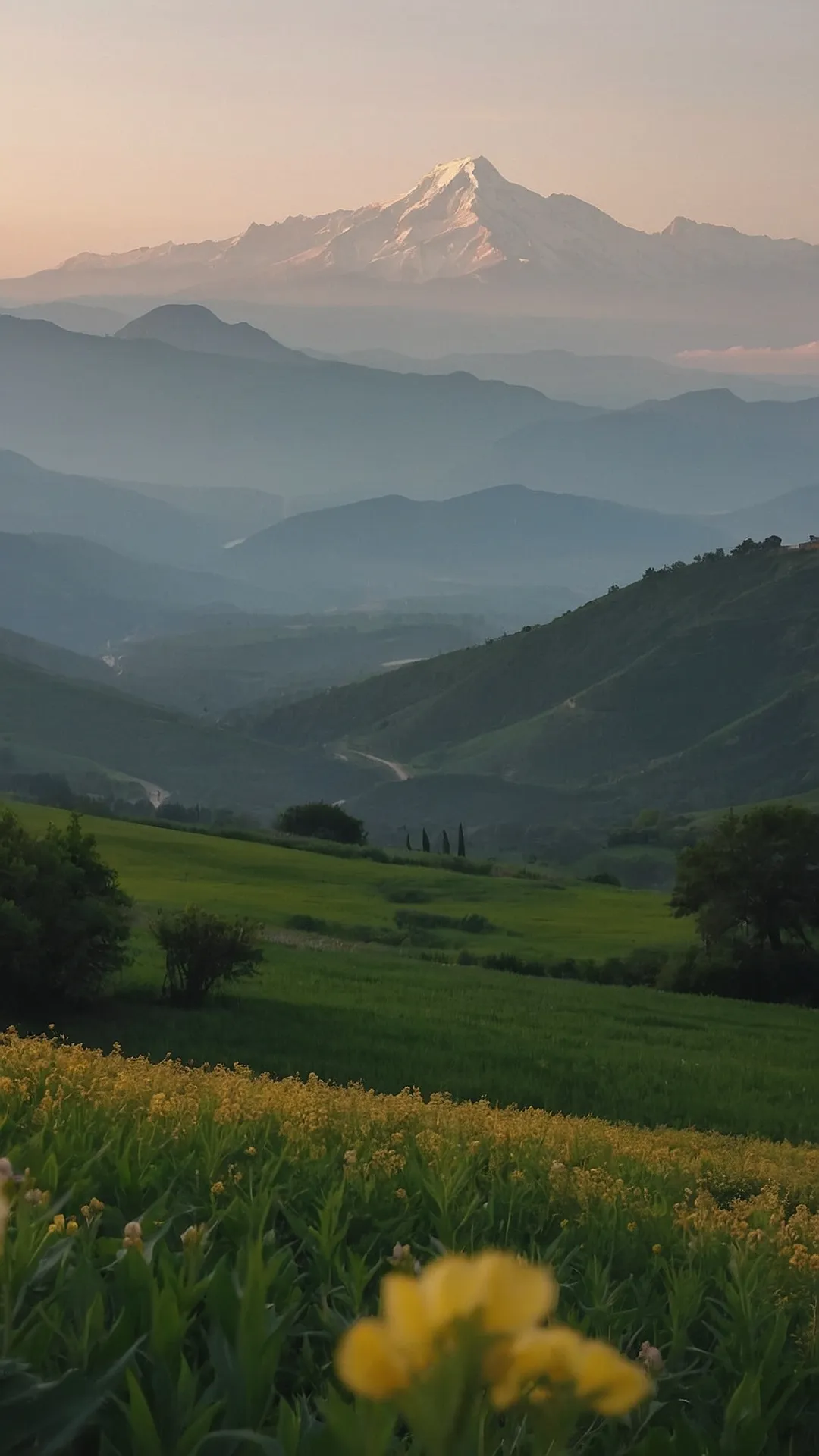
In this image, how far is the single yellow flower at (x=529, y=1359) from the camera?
Result: 59.1 inches

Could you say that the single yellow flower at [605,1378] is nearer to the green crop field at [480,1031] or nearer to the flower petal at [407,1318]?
the flower petal at [407,1318]

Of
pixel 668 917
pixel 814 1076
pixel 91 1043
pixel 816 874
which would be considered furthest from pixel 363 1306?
pixel 668 917

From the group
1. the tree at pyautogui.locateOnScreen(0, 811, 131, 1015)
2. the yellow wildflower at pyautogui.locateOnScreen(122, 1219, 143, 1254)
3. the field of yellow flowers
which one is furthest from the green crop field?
the yellow wildflower at pyautogui.locateOnScreen(122, 1219, 143, 1254)

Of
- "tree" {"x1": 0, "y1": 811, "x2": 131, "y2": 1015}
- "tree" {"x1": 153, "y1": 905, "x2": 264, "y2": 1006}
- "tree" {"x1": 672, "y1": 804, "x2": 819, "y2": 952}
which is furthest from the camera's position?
"tree" {"x1": 672, "y1": 804, "x2": 819, "y2": 952}

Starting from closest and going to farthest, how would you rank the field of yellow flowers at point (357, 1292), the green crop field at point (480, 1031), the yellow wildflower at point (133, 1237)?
the field of yellow flowers at point (357, 1292) < the yellow wildflower at point (133, 1237) < the green crop field at point (480, 1031)

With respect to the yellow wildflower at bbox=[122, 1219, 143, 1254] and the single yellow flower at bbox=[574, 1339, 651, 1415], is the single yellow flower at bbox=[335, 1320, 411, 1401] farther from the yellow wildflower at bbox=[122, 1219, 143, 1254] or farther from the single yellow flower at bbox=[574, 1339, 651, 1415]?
the yellow wildflower at bbox=[122, 1219, 143, 1254]

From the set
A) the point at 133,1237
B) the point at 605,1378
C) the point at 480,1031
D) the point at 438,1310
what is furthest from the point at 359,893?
the point at 438,1310

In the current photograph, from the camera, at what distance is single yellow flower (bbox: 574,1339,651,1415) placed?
4.92 ft

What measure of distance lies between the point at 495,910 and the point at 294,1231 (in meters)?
70.5

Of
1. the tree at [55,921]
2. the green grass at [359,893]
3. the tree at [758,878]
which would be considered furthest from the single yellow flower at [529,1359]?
the green grass at [359,893]

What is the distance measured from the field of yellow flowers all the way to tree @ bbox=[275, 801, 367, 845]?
4168 inches

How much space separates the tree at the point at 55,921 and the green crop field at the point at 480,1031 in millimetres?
1035

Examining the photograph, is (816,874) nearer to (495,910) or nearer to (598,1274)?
(495,910)

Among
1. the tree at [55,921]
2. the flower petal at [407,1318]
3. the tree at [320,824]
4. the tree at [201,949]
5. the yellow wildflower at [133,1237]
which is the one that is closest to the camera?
the flower petal at [407,1318]
